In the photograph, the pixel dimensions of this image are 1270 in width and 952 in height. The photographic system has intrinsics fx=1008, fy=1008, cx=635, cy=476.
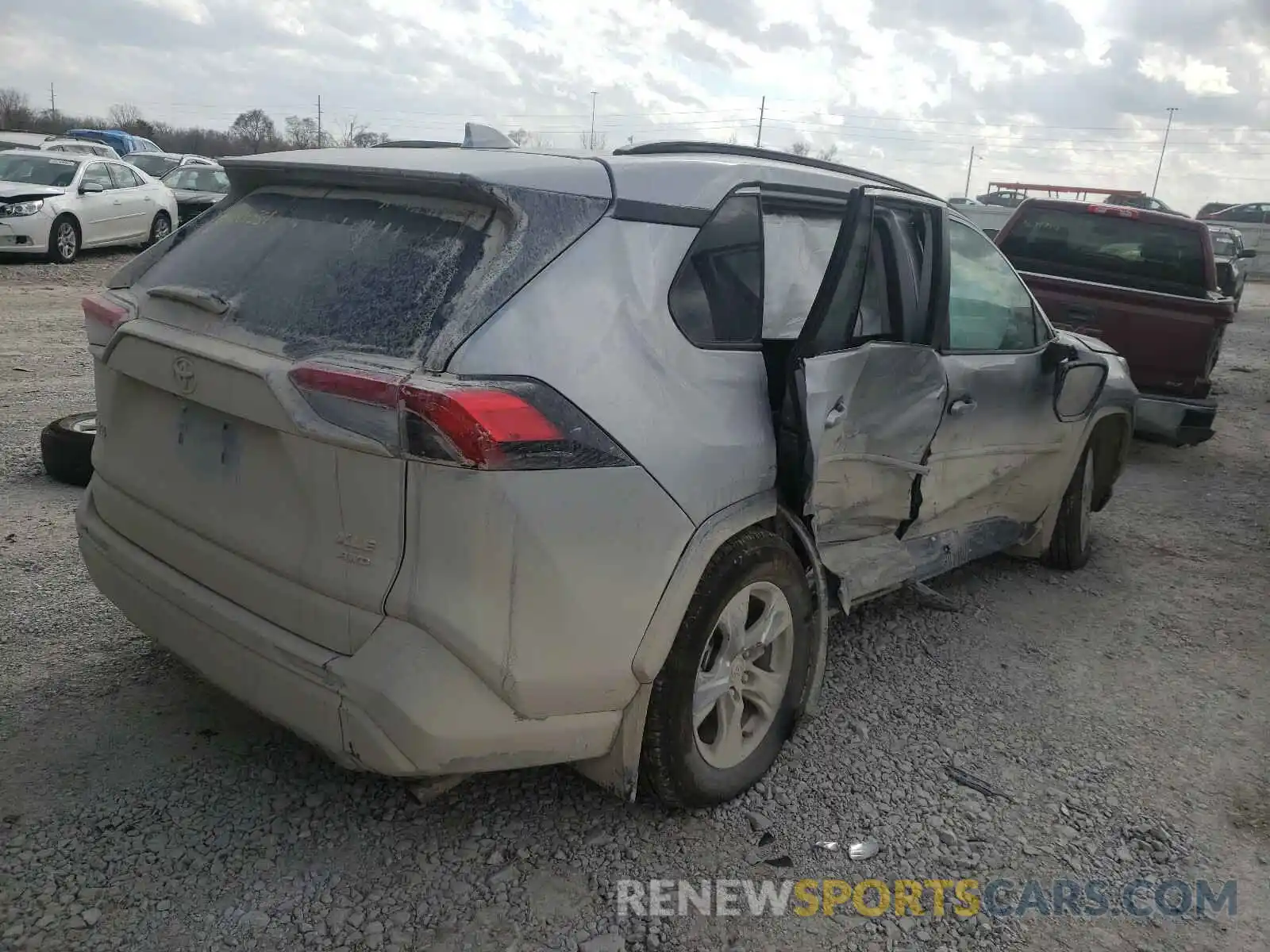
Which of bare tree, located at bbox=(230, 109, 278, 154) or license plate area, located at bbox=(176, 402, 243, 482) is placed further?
bare tree, located at bbox=(230, 109, 278, 154)

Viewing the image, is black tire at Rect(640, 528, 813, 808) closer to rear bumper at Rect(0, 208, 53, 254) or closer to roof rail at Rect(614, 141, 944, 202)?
roof rail at Rect(614, 141, 944, 202)

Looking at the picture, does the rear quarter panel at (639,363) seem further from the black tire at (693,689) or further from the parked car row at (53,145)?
the parked car row at (53,145)

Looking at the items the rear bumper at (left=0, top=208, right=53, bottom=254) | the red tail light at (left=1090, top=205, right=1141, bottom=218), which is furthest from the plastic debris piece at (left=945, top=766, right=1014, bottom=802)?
the rear bumper at (left=0, top=208, right=53, bottom=254)

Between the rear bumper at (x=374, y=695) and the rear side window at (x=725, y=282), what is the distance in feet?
3.48

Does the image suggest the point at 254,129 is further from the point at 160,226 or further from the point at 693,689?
the point at 693,689

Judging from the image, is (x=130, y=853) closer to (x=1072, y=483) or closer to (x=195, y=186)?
(x=1072, y=483)

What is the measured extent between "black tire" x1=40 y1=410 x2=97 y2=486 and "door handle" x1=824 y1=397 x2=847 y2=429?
3.70m

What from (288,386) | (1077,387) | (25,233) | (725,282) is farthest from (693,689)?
(25,233)

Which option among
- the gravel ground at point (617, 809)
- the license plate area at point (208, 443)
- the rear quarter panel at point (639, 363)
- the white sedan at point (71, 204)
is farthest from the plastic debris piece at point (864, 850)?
the white sedan at point (71, 204)

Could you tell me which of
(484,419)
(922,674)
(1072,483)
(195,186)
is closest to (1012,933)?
(922,674)

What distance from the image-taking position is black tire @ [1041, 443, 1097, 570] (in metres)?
5.18

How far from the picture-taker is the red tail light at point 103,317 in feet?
9.37

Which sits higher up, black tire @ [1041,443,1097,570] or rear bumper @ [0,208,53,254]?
rear bumper @ [0,208,53,254]

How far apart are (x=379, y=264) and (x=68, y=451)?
11.0 feet
